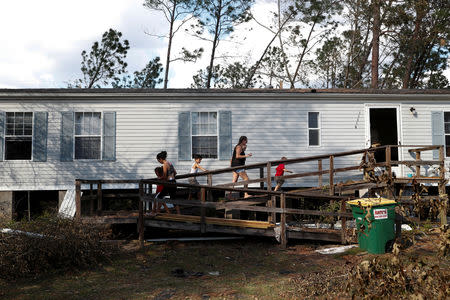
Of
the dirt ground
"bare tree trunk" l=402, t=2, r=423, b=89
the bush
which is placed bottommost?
the dirt ground

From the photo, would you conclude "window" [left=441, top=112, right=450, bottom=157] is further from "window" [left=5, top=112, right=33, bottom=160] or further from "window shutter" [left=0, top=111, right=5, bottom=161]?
"window shutter" [left=0, top=111, right=5, bottom=161]

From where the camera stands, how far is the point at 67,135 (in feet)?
38.8

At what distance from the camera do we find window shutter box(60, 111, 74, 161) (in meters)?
11.7

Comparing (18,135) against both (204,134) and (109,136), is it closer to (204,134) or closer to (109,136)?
(109,136)

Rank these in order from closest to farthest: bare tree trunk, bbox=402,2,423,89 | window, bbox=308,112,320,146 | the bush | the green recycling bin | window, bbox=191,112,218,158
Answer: the bush
the green recycling bin
window, bbox=191,112,218,158
window, bbox=308,112,320,146
bare tree trunk, bbox=402,2,423,89

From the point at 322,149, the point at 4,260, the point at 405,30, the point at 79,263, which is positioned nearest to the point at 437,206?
the point at 79,263

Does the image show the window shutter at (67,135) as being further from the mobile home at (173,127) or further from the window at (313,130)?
the window at (313,130)

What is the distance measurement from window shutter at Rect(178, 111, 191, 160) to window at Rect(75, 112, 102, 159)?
94.3 inches

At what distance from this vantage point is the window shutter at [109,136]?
1185 cm

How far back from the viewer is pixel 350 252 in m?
7.68

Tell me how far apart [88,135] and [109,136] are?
2.07 feet

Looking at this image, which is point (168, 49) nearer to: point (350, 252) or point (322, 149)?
point (322, 149)

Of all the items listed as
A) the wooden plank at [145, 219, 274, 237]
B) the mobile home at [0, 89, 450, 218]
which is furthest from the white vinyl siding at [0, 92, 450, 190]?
the wooden plank at [145, 219, 274, 237]

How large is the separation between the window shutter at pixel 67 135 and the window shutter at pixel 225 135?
14.6ft
